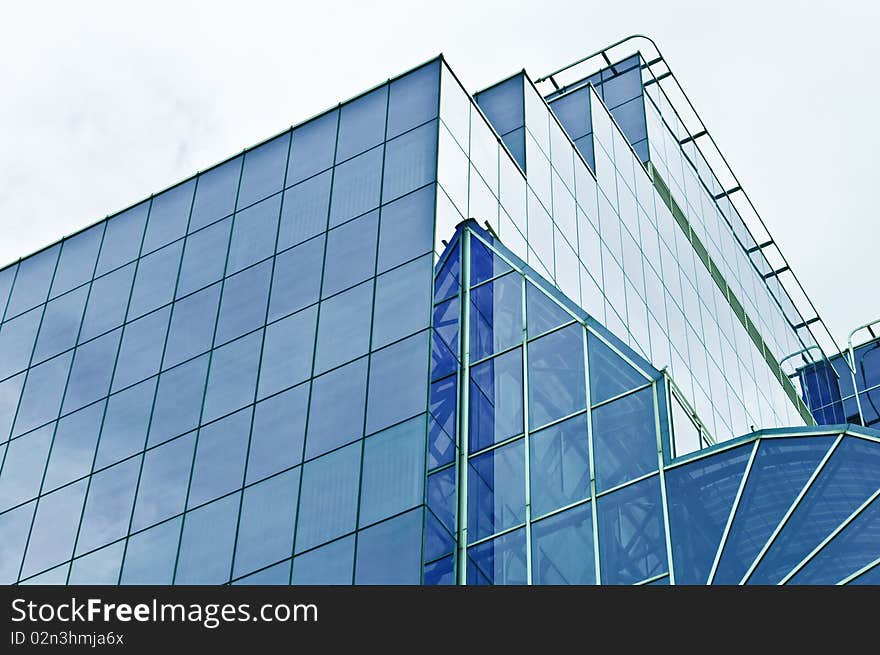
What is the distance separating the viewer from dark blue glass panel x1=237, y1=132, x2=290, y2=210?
3622cm

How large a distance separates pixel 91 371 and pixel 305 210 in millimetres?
7637

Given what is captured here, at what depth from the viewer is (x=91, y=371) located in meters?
36.1

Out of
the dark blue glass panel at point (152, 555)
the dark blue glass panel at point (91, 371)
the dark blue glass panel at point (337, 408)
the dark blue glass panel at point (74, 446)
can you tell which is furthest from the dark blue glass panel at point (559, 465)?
the dark blue glass panel at point (91, 371)

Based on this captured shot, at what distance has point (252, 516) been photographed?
28.8 metres

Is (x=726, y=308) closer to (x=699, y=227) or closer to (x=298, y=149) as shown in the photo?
(x=699, y=227)

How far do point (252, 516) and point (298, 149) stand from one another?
1175 cm

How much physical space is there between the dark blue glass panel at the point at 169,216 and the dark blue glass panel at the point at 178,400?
5.61 m

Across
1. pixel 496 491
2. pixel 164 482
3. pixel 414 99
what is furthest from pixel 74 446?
pixel 496 491

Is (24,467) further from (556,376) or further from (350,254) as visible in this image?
(556,376)

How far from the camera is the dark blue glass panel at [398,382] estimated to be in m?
27.7

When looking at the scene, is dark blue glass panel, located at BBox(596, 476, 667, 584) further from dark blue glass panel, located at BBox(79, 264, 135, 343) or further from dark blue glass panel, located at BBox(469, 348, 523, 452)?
dark blue glass panel, located at BBox(79, 264, 135, 343)

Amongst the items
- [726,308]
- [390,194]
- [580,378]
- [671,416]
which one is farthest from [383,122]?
[726,308]

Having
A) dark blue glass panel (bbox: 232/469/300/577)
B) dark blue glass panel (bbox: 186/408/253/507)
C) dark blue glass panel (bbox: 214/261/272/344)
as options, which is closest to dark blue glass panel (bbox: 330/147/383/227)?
dark blue glass panel (bbox: 214/261/272/344)
